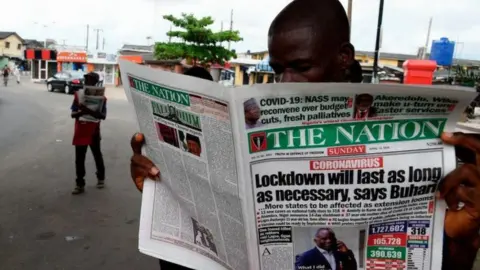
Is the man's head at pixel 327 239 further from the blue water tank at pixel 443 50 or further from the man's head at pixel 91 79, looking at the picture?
the blue water tank at pixel 443 50

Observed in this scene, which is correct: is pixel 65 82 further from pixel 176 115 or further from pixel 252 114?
pixel 252 114

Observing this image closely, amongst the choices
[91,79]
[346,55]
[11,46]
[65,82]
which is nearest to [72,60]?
[65,82]

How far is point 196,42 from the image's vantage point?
25.2m

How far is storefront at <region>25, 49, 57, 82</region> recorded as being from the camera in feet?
138

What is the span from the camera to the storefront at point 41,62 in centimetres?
4200

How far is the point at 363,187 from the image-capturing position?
37.9 inches

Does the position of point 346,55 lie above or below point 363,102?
above

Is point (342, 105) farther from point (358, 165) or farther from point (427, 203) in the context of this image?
point (427, 203)

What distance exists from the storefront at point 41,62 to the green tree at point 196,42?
69.8 ft

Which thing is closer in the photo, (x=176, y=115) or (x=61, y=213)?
(x=176, y=115)

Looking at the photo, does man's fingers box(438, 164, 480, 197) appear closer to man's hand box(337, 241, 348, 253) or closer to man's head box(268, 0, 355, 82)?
man's hand box(337, 241, 348, 253)

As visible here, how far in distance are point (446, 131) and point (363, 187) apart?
208mm

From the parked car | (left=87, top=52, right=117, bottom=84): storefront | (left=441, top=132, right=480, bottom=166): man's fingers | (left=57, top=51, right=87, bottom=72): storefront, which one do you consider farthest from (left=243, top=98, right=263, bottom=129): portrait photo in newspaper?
(left=57, top=51, right=87, bottom=72): storefront

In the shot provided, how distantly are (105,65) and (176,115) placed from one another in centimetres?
4442
